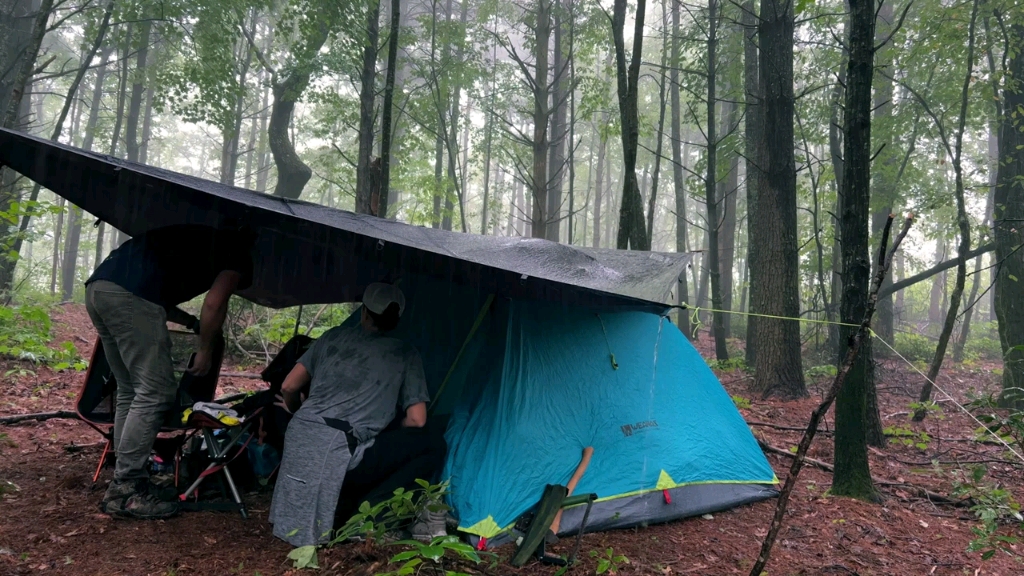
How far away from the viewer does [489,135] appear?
1686 centimetres

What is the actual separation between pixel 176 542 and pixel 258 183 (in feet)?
76.6

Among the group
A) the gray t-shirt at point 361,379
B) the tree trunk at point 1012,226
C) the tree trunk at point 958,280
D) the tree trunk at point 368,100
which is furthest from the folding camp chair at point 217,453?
the tree trunk at point 1012,226

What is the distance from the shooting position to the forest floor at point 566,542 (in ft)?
8.44

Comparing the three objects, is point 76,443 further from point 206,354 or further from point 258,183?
point 258,183

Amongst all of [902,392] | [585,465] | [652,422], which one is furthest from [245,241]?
[902,392]

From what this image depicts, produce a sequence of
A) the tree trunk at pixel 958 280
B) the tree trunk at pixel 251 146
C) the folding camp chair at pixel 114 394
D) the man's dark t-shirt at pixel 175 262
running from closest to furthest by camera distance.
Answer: the man's dark t-shirt at pixel 175 262
the folding camp chair at pixel 114 394
the tree trunk at pixel 958 280
the tree trunk at pixel 251 146

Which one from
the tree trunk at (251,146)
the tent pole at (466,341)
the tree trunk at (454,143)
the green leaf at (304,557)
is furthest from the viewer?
the tree trunk at (251,146)

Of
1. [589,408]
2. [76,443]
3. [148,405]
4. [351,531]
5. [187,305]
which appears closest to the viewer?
[351,531]

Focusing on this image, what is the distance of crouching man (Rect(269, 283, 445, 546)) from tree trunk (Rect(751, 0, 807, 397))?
488cm

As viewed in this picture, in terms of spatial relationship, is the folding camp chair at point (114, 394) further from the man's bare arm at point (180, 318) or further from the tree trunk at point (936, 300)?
the tree trunk at point (936, 300)

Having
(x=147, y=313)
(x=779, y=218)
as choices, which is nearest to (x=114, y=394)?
(x=147, y=313)

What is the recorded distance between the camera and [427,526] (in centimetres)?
287

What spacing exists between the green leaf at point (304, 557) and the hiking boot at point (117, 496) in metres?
1.06

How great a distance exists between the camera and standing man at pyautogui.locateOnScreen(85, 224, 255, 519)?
2980 millimetres
